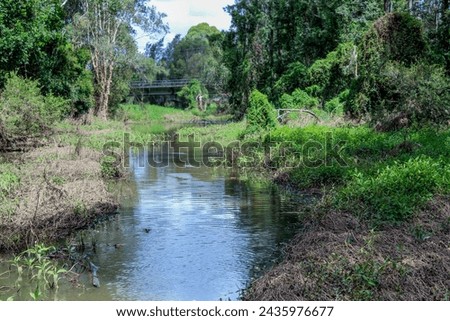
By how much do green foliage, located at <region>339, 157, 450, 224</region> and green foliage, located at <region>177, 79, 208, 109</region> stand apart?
6323 cm

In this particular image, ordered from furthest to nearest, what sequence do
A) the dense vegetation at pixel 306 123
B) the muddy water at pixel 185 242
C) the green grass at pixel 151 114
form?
the green grass at pixel 151 114, the muddy water at pixel 185 242, the dense vegetation at pixel 306 123

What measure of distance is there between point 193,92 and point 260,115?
48700 millimetres

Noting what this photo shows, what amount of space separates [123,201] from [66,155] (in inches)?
150

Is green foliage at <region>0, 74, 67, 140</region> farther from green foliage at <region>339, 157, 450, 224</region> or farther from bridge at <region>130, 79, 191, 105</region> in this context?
bridge at <region>130, 79, 191, 105</region>

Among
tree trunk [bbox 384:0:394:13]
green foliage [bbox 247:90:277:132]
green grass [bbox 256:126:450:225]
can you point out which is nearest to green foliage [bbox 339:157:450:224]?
green grass [bbox 256:126:450:225]

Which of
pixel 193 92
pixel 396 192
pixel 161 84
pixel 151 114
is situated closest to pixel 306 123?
pixel 396 192

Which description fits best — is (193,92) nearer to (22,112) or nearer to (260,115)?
(260,115)

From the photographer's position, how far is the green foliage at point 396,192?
31.0ft

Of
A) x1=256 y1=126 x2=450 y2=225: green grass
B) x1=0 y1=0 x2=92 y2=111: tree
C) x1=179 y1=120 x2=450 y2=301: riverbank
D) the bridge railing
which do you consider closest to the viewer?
x1=179 y1=120 x2=450 y2=301: riverbank

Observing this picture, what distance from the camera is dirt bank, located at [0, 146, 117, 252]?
1003 cm

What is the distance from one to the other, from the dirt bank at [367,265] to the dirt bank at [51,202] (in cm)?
460

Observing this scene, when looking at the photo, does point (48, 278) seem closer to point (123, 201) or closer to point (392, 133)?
point (123, 201)

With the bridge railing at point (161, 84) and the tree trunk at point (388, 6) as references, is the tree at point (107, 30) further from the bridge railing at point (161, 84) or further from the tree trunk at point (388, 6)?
the bridge railing at point (161, 84)

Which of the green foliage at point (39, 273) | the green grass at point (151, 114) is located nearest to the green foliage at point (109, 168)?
the green foliage at point (39, 273)
